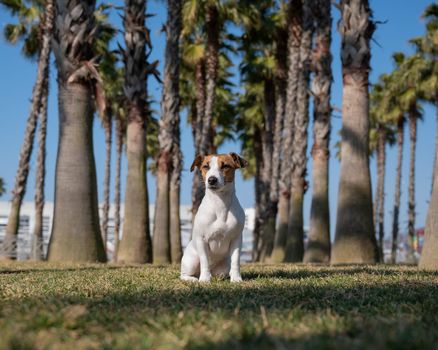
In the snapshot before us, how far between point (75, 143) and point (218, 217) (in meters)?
8.95

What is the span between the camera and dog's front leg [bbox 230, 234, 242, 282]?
637cm

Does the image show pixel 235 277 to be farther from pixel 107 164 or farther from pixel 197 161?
pixel 107 164

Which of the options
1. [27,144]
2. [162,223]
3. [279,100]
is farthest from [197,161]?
[279,100]

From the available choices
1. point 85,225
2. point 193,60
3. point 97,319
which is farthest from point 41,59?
point 97,319

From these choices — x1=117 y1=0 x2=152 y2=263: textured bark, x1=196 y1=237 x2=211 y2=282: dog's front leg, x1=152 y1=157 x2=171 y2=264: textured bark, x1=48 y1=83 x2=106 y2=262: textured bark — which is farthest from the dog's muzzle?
x1=152 y1=157 x2=171 y2=264: textured bark

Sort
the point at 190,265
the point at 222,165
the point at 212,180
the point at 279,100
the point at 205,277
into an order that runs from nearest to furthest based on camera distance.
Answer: the point at 212,180, the point at 222,165, the point at 205,277, the point at 190,265, the point at 279,100

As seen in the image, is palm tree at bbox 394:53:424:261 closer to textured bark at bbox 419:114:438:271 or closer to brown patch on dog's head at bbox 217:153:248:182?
textured bark at bbox 419:114:438:271

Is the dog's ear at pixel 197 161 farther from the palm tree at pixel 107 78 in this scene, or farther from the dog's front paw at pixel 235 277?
the palm tree at pixel 107 78

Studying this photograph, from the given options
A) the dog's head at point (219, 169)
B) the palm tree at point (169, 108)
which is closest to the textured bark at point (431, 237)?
the dog's head at point (219, 169)

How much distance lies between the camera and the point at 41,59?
25.6 metres

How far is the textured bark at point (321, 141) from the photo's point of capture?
59.9 feet

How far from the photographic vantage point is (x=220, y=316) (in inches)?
148

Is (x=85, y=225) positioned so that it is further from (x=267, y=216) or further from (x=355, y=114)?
(x=267, y=216)

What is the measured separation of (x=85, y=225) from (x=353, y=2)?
8592mm
